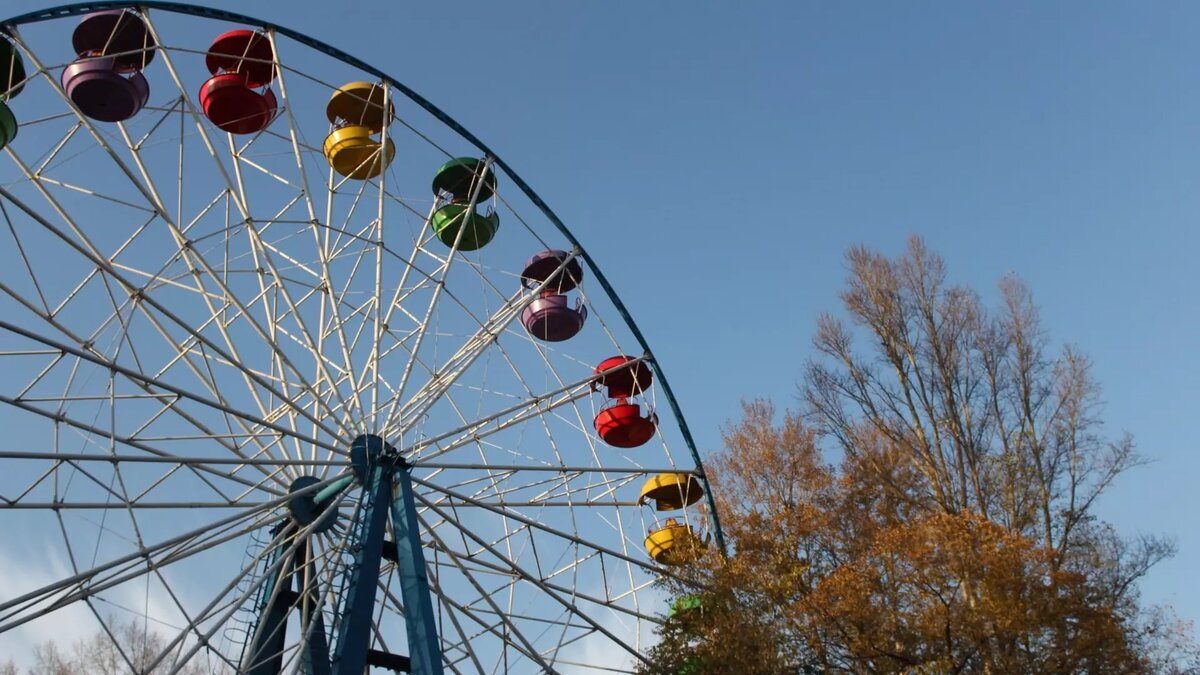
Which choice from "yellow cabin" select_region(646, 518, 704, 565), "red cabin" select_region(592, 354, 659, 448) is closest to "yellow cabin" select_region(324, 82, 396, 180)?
"red cabin" select_region(592, 354, 659, 448)

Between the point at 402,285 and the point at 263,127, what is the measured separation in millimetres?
2660

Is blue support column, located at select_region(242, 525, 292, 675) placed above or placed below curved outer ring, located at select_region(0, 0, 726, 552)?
below

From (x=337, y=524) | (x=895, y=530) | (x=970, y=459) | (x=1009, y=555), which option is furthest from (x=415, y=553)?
(x=970, y=459)

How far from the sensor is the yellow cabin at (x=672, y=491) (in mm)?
14029

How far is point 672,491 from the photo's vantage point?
46.6ft

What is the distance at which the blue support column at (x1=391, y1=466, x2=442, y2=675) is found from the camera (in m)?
9.64

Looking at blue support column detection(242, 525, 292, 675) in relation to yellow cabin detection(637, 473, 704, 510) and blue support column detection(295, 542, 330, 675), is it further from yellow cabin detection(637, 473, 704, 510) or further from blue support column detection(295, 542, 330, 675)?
yellow cabin detection(637, 473, 704, 510)

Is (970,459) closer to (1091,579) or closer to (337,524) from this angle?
(1091,579)

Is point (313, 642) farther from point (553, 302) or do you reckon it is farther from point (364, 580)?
point (553, 302)

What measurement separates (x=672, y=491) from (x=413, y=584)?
4.95 metres

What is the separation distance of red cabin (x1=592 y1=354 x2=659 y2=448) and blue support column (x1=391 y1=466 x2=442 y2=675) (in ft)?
12.6

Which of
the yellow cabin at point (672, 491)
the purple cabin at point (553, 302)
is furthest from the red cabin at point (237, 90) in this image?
the yellow cabin at point (672, 491)

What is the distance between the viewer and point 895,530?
967 centimetres

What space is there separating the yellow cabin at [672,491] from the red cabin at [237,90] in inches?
275
